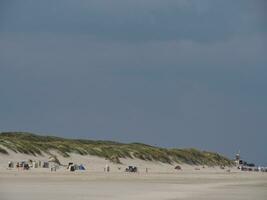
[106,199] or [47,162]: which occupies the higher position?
[47,162]

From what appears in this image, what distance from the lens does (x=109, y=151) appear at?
142 ft

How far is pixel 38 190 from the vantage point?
17.0 meters

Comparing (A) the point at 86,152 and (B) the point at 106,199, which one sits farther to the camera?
(A) the point at 86,152

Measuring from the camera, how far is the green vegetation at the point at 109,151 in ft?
122

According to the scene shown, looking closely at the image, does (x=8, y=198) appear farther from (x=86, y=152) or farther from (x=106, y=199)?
(x=86, y=152)

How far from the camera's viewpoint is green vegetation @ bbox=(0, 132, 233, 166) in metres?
37.2

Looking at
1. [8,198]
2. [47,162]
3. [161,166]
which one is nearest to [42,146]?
[47,162]

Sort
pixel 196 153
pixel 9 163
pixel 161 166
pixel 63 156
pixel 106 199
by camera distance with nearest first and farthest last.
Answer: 1. pixel 106 199
2. pixel 9 163
3. pixel 63 156
4. pixel 161 166
5. pixel 196 153

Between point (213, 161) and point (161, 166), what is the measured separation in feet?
48.4

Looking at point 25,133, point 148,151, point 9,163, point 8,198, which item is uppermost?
point 25,133

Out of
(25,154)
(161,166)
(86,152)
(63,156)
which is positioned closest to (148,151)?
(161,166)

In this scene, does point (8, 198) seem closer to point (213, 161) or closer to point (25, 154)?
point (25, 154)

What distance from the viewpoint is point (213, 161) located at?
59688 mm

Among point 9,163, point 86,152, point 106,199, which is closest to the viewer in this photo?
point 106,199
